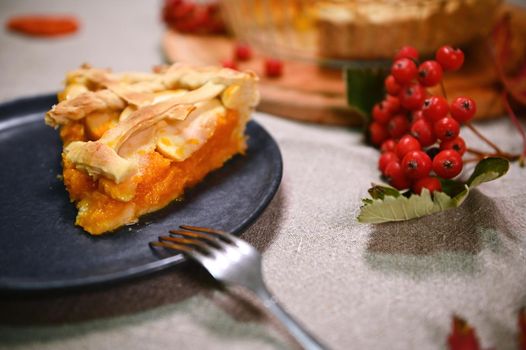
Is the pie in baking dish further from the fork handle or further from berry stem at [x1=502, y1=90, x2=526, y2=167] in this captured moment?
berry stem at [x1=502, y1=90, x2=526, y2=167]

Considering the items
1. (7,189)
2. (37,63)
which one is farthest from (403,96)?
(37,63)

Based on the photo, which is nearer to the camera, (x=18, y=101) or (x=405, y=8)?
(x=18, y=101)

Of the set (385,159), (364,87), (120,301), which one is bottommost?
(120,301)

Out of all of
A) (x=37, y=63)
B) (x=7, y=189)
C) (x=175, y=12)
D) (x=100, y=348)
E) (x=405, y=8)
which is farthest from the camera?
(x=175, y=12)

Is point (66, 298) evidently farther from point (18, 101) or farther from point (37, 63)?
point (37, 63)

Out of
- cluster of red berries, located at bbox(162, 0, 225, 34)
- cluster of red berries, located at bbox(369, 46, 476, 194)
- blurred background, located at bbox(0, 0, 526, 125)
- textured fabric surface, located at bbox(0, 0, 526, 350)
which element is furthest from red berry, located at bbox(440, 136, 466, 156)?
cluster of red berries, located at bbox(162, 0, 225, 34)

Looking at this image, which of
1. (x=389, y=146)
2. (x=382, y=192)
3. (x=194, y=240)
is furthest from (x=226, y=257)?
(x=389, y=146)

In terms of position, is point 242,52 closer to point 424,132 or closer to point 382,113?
point 382,113
